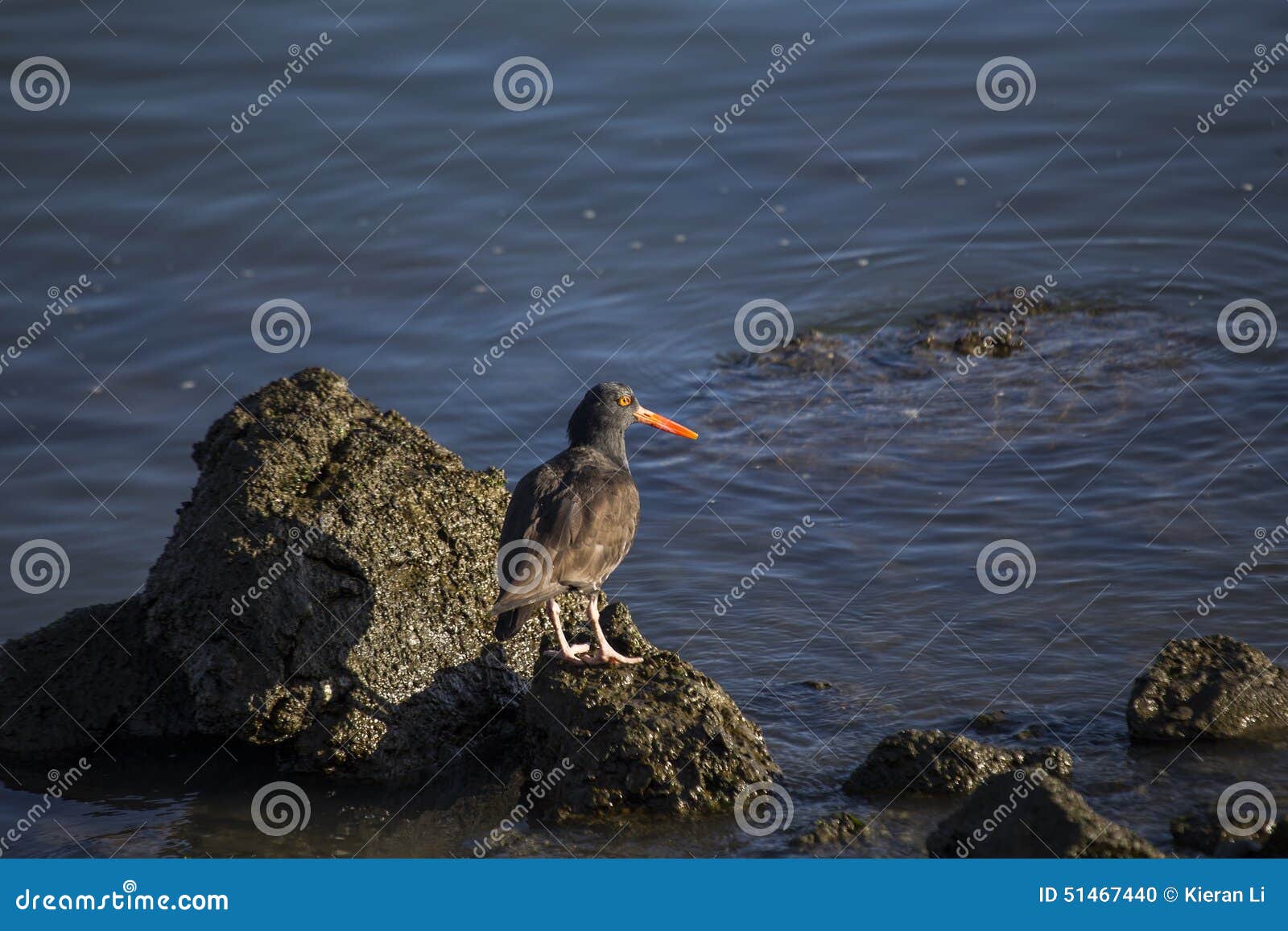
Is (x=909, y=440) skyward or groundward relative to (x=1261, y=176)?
groundward

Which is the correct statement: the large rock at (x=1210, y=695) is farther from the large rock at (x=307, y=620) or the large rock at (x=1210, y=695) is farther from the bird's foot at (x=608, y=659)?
the large rock at (x=307, y=620)

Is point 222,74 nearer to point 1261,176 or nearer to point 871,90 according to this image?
point 871,90

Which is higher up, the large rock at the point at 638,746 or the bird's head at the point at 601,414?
the bird's head at the point at 601,414

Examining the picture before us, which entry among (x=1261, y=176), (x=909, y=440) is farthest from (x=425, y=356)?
(x=1261, y=176)

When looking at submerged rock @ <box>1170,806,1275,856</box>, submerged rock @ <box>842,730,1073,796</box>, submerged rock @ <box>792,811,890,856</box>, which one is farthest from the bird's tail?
submerged rock @ <box>1170,806,1275,856</box>

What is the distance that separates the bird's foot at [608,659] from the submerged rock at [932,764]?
1.20m

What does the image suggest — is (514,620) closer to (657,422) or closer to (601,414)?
(601,414)

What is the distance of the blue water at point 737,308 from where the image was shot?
7.62 meters

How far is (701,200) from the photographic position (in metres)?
14.3

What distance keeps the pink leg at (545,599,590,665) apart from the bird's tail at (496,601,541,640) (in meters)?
0.30

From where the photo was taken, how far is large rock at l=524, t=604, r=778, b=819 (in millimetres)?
6125

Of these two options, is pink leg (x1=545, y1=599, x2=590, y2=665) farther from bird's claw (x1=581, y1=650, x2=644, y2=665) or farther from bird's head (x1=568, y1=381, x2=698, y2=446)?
bird's head (x1=568, y1=381, x2=698, y2=446)

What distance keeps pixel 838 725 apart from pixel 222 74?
12.6m

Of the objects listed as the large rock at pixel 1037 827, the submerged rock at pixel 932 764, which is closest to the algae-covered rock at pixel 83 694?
the submerged rock at pixel 932 764
